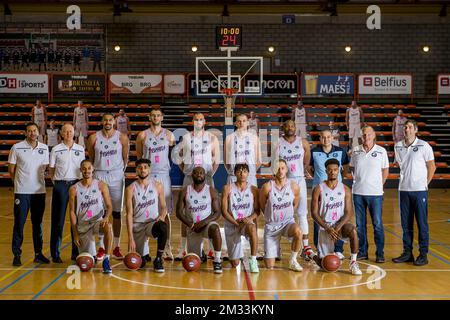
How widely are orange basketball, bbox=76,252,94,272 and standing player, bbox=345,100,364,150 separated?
1467 cm

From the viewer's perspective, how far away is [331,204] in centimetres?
742

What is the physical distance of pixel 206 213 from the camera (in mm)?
7539

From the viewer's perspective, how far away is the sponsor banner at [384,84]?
2247 centimetres

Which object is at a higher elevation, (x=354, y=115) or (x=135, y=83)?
(x=135, y=83)

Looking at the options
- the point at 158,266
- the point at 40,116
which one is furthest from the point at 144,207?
the point at 40,116

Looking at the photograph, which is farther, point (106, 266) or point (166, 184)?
point (166, 184)

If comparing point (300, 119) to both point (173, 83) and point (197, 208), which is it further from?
point (197, 208)

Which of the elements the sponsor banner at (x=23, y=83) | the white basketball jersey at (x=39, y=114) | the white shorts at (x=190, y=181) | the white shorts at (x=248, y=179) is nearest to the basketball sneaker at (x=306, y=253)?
the white shorts at (x=248, y=179)

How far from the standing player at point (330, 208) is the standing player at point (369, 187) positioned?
0.47 m

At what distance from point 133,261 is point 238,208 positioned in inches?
55.2

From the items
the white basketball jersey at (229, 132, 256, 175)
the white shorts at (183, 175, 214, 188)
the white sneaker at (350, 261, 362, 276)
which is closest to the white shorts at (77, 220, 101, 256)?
the white shorts at (183, 175, 214, 188)

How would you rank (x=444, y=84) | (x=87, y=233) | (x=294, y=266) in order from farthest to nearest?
1. (x=444, y=84)
2. (x=87, y=233)
3. (x=294, y=266)

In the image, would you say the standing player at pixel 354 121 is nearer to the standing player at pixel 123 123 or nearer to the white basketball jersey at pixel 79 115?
the standing player at pixel 123 123
